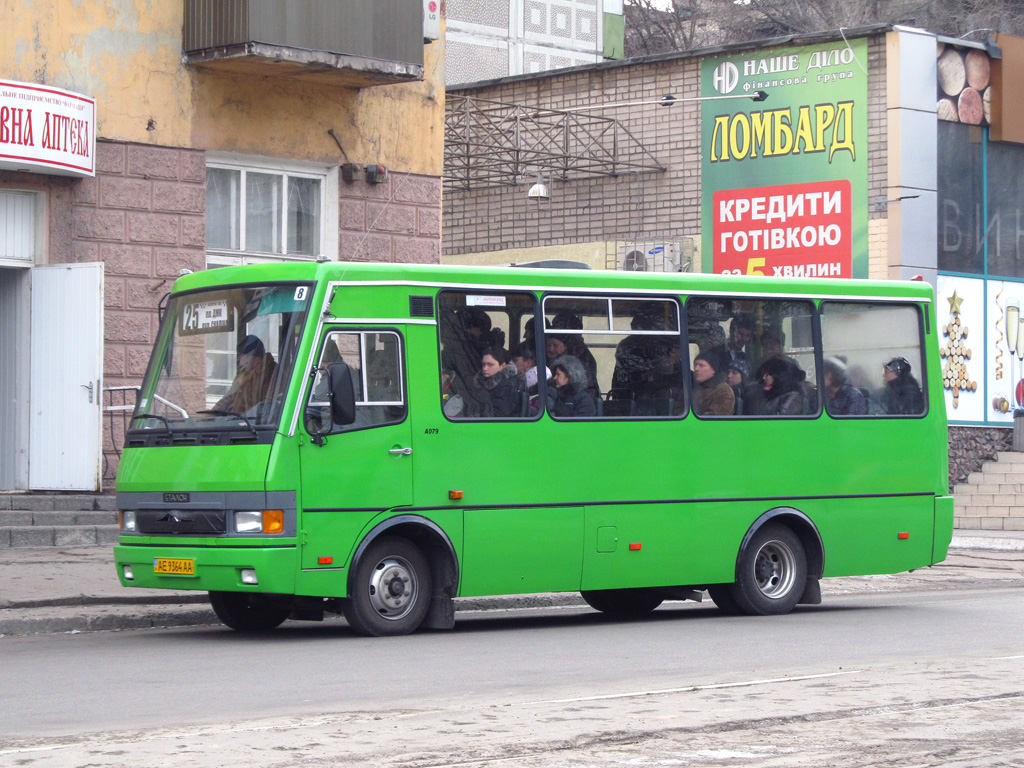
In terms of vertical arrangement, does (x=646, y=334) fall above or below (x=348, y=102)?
below

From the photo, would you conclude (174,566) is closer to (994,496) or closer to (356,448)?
(356,448)

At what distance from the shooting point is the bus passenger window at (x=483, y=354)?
11.9 m

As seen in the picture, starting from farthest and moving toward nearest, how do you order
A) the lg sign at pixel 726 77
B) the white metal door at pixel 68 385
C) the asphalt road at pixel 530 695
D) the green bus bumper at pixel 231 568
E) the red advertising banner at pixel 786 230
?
the lg sign at pixel 726 77 < the red advertising banner at pixel 786 230 < the white metal door at pixel 68 385 < the green bus bumper at pixel 231 568 < the asphalt road at pixel 530 695

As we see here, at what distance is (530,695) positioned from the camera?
863 cm

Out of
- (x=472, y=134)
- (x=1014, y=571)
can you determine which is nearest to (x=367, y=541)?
(x=1014, y=571)

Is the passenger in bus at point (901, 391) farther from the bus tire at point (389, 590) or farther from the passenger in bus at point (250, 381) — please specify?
the passenger in bus at point (250, 381)

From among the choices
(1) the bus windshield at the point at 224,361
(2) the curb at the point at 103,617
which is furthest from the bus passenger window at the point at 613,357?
(2) the curb at the point at 103,617

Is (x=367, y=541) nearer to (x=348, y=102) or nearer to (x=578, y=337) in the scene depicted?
(x=578, y=337)

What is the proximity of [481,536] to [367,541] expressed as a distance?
37.9 inches

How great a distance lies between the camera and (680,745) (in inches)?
281

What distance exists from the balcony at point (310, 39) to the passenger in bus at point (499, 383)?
266 inches

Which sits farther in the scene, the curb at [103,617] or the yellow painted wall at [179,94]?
the yellow painted wall at [179,94]

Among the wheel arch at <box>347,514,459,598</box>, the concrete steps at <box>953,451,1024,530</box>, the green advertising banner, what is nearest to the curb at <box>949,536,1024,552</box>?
the concrete steps at <box>953,451,1024,530</box>

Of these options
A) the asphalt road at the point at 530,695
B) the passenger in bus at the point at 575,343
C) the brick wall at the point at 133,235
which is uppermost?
the brick wall at the point at 133,235
